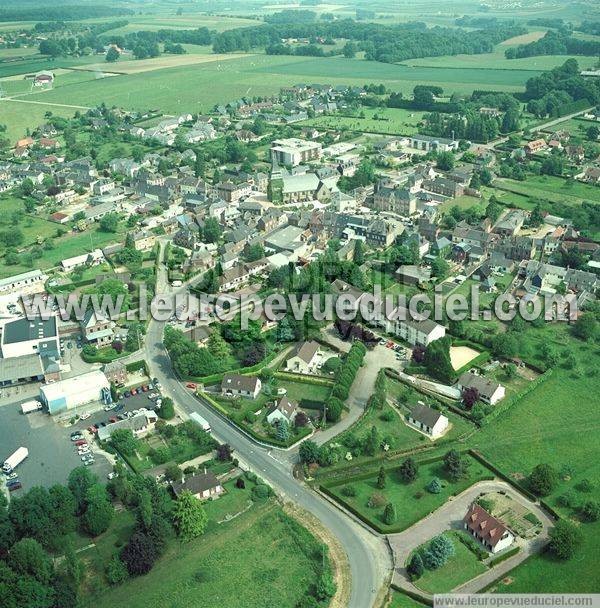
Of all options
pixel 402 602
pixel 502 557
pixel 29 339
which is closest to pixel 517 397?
pixel 502 557

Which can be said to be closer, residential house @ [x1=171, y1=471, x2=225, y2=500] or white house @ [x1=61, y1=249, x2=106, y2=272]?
residential house @ [x1=171, y1=471, x2=225, y2=500]

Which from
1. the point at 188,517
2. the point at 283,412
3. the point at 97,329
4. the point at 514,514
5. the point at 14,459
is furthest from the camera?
the point at 97,329

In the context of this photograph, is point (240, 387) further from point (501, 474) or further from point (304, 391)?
point (501, 474)

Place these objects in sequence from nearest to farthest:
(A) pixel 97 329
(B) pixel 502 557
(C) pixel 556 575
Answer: (C) pixel 556 575
(B) pixel 502 557
(A) pixel 97 329

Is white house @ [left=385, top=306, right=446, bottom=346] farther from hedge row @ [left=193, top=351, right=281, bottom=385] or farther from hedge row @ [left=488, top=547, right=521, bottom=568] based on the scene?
hedge row @ [left=488, top=547, right=521, bottom=568]

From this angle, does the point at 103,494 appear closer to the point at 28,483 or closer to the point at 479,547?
the point at 28,483

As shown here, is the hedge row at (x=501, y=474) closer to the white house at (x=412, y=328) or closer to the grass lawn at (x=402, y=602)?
the grass lawn at (x=402, y=602)

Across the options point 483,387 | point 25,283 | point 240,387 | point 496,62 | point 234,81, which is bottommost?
point 240,387

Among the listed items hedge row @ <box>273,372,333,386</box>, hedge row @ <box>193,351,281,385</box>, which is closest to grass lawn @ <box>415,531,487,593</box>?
hedge row @ <box>273,372,333,386</box>
